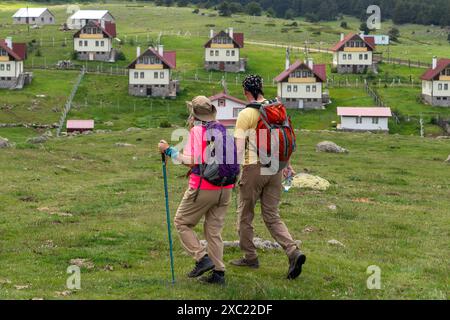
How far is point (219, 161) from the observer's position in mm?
13281

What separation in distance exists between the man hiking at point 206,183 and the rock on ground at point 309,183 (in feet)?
61.7

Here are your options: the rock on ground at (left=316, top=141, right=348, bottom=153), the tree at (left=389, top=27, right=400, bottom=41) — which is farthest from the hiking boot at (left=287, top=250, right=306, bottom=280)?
the tree at (left=389, top=27, right=400, bottom=41)

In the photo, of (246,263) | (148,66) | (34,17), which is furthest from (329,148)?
(34,17)

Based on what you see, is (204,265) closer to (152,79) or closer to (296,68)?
(296,68)

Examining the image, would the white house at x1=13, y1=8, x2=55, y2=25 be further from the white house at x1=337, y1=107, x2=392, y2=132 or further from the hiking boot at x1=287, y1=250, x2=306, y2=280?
the hiking boot at x1=287, y1=250, x2=306, y2=280

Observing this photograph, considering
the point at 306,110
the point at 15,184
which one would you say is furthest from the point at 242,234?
the point at 306,110

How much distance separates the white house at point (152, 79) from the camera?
317 feet

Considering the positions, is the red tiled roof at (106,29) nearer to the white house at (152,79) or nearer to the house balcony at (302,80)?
the white house at (152,79)

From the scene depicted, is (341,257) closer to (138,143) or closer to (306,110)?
(138,143)

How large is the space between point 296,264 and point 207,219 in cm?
173

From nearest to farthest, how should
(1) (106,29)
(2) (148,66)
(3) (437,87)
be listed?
(3) (437,87) < (2) (148,66) < (1) (106,29)

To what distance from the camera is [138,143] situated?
5697 cm

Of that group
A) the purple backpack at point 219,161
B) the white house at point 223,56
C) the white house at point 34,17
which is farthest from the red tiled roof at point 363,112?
the white house at point 34,17
